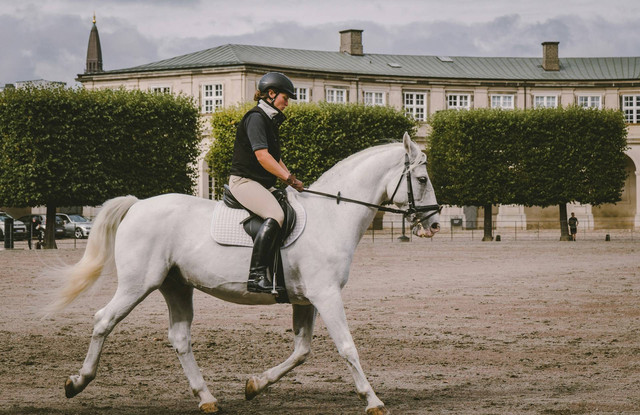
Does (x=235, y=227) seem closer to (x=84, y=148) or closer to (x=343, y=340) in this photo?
(x=343, y=340)

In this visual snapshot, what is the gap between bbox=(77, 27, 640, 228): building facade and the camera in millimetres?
70938

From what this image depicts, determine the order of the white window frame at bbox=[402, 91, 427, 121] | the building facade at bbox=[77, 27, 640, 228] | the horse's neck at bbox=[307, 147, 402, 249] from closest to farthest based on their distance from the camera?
the horse's neck at bbox=[307, 147, 402, 249], the building facade at bbox=[77, 27, 640, 228], the white window frame at bbox=[402, 91, 427, 121]

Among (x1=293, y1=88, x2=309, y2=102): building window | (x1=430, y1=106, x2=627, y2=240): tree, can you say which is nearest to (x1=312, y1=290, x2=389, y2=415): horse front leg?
(x1=430, y1=106, x2=627, y2=240): tree

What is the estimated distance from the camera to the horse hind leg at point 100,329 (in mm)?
8477

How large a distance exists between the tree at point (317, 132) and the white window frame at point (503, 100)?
20.8m

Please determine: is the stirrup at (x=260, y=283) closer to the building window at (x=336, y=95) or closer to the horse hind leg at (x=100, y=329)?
the horse hind leg at (x=100, y=329)

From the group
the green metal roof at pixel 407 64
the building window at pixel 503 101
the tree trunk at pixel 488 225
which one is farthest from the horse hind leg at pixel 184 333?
the building window at pixel 503 101

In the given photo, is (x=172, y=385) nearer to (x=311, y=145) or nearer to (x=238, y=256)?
(x=238, y=256)

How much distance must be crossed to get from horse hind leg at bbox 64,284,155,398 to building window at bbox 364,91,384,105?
66.6 metres

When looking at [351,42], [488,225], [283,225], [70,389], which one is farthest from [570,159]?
[70,389]

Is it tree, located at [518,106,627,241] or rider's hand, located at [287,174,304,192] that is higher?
tree, located at [518,106,627,241]

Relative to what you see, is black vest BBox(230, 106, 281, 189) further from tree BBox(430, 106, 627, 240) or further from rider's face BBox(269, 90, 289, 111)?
tree BBox(430, 106, 627, 240)

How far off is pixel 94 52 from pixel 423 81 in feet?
135

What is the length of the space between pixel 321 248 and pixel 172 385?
7.67 feet
